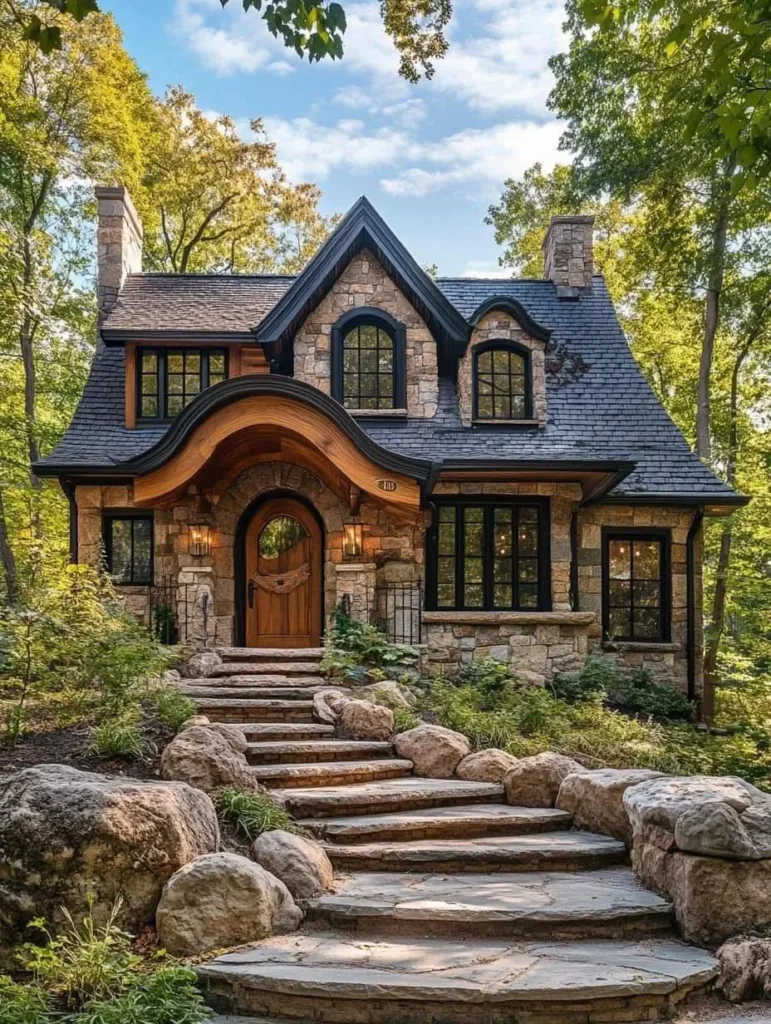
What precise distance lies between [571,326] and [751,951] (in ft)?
37.4

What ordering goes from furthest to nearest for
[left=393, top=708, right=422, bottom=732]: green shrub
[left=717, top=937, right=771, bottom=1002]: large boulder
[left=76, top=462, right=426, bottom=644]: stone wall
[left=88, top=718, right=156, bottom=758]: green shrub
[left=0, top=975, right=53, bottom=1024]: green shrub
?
→ [left=76, top=462, right=426, bottom=644]: stone wall, [left=393, top=708, right=422, bottom=732]: green shrub, [left=88, top=718, right=156, bottom=758]: green shrub, [left=717, top=937, right=771, bottom=1002]: large boulder, [left=0, top=975, right=53, bottom=1024]: green shrub

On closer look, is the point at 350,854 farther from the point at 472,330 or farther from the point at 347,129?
the point at 347,129

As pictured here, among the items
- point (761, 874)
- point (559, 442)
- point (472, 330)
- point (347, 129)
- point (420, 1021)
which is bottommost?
point (420, 1021)

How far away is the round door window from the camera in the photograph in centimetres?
1169

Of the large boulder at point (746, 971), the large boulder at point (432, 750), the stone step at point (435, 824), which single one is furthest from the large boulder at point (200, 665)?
the large boulder at point (746, 971)

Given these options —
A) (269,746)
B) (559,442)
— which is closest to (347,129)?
(559,442)

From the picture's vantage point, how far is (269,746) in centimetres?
676

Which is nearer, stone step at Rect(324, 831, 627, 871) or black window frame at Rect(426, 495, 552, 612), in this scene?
stone step at Rect(324, 831, 627, 871)

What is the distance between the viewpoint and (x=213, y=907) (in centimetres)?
408

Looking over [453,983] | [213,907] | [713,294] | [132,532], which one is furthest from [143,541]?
[713,294]

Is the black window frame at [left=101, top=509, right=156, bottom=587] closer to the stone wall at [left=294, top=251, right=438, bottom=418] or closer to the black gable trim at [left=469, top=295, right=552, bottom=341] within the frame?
the stone wall at [left=294, top=251, right=438, bottom=418]

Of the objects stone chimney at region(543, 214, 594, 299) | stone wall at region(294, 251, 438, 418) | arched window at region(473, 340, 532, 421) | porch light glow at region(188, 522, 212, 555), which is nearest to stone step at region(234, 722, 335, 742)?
porch light glow at region(188, 522, 212, 555)

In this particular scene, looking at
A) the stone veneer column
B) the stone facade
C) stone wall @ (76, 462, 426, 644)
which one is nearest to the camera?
the stone veneer column

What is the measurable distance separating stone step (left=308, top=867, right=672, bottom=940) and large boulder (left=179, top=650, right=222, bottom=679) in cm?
470
